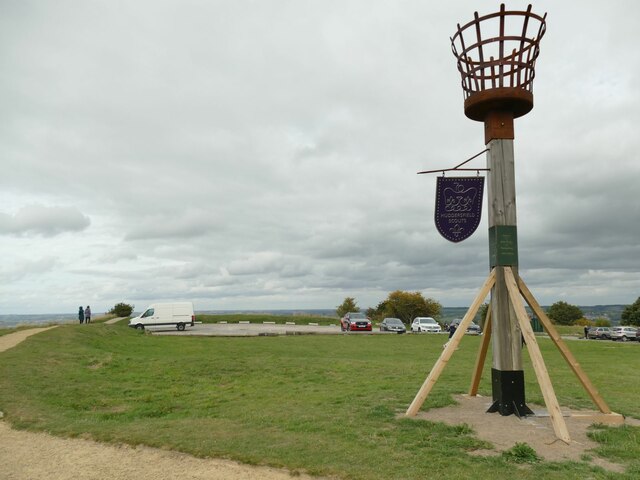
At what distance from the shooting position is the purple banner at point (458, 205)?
8727 mm

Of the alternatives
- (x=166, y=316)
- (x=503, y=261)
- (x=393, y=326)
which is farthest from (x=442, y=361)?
(x=166, y=316)

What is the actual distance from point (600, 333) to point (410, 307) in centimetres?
2719

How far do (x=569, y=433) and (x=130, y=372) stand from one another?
12359 mm

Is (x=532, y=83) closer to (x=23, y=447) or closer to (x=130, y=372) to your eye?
(x=23, y=447)

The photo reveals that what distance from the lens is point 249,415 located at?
8945 millimetres

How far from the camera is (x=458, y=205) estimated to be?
8.76 meters

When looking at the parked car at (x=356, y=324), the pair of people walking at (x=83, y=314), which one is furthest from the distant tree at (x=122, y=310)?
the parked car at (x=356, y=324)

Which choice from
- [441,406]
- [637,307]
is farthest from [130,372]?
[637,307]

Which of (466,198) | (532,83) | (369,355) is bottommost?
(369,355)

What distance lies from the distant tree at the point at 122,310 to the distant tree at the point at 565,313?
6292 cm

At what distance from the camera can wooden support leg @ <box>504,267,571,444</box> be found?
691cm

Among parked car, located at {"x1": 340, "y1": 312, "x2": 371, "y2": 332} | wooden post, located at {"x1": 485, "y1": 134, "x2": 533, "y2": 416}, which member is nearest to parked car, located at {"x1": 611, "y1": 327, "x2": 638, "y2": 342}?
parked car, located at {"x1": 340, "y1": 312, "x2": 371, "y2": 332}

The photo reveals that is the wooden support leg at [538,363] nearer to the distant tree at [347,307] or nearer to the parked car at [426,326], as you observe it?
the parked car at [426,326]

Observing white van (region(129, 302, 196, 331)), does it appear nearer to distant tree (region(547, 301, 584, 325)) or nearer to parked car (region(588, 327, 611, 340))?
parked car (region(588, 327, 611, 340))
